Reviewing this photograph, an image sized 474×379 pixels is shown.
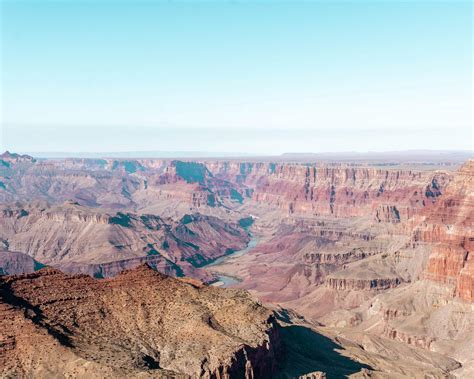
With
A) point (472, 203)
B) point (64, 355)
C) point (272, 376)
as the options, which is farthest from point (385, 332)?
point (64, 355)

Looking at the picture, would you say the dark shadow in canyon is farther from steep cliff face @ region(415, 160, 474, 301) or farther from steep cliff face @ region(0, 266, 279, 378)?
steep cliff face @ region(415, 160, 474, 301)

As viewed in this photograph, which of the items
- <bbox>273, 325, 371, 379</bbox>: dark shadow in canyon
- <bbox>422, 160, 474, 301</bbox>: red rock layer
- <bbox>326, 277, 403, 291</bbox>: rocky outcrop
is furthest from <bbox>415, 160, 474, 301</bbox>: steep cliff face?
<bbox>273, 325, 371, 379</bbox>: dark shadow in canyon

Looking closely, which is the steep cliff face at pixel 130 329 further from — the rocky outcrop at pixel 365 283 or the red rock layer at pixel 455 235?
the rocky outcrop at pixel 365 283

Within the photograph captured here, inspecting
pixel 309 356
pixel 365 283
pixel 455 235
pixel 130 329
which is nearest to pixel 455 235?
pixel 455 235

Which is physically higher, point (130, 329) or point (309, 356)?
point (130, 329)

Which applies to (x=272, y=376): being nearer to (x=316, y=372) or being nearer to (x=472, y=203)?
(x=316, y=372)

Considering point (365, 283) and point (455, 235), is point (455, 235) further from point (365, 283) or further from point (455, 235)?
point (365, 283)
